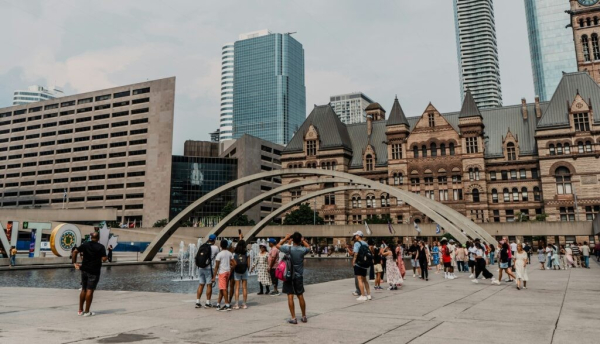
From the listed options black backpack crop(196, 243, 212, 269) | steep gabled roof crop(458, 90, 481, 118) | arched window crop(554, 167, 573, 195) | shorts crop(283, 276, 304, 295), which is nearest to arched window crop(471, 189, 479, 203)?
arched window crop(554, 167, 573, 195)

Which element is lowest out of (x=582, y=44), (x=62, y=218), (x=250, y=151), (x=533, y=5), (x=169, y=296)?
(x=169, y=296)

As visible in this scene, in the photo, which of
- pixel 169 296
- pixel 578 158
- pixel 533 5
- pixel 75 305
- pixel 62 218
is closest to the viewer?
pixel 75 305

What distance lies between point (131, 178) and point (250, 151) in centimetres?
3126

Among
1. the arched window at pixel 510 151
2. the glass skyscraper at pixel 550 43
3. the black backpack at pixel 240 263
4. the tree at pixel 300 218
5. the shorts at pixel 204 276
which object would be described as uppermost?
the glass skyscraper at pixel 550 43

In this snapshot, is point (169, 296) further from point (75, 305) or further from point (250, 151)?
point (250, 151)

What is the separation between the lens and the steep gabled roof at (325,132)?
293 ft

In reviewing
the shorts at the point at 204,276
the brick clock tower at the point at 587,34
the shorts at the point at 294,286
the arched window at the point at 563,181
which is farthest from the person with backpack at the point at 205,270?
the brick clock tower at the point at 587,34

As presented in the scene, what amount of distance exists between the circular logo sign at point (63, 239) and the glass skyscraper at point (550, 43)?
187 metres

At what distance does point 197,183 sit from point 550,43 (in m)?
155

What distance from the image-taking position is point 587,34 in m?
88.8

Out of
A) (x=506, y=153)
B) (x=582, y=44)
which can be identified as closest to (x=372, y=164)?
(x=506, y=153)

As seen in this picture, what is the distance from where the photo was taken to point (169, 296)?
1392 cm

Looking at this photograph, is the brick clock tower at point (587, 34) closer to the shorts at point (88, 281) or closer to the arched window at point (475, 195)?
the arched window at point (475, 195)

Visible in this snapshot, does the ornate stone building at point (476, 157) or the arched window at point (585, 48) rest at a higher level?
the arched window at point (585, 48)
